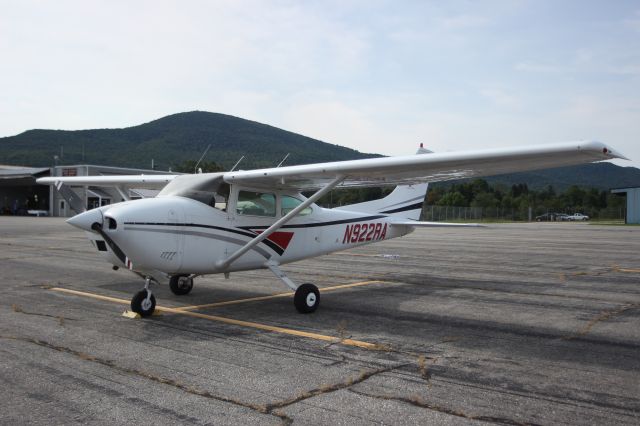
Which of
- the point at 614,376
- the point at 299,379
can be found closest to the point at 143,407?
the point at 299,379

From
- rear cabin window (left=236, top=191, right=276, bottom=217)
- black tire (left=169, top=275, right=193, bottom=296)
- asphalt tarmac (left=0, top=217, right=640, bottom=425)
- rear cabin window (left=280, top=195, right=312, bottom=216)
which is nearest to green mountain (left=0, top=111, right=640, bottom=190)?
black tire (left=169, top=275, right=193, bottom=296)

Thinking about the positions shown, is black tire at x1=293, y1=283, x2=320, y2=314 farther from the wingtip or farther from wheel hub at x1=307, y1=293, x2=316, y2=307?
the wingtip

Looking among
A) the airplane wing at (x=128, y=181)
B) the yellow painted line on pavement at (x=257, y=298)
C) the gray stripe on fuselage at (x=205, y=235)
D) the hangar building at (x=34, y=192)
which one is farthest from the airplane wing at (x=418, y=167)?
the hangar building at (x=34, y=192)

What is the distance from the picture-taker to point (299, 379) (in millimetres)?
5070

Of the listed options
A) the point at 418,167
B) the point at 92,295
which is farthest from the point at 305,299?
the point at 92,295

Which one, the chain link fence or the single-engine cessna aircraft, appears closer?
Result: the single-engine cessna aircraft

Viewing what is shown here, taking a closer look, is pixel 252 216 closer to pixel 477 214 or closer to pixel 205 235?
pixel 205 235

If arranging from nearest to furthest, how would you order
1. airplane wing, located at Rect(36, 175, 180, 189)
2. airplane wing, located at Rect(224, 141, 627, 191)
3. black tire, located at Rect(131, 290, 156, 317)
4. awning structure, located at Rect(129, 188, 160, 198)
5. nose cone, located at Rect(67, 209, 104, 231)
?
airplane wing, located at Rect(224, 141, 627, 191) < nose cone, located at Rect(67, 209, 104, 231) < black tire, located at Rect(131, 290, 156, 317) < airplane wing, located at Rect(36, 175, 180, 189) < awning structure, located at Rect(129, 188, 160, 198)

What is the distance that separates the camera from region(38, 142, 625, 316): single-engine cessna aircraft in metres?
7.17

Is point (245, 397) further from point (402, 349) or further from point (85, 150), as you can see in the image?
point (85, 150)

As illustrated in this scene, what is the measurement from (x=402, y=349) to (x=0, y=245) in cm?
2101

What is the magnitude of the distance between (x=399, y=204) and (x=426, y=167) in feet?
15.5

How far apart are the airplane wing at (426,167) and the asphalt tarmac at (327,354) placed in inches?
84.0

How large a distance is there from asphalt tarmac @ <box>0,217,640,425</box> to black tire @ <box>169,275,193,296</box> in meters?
0.19
